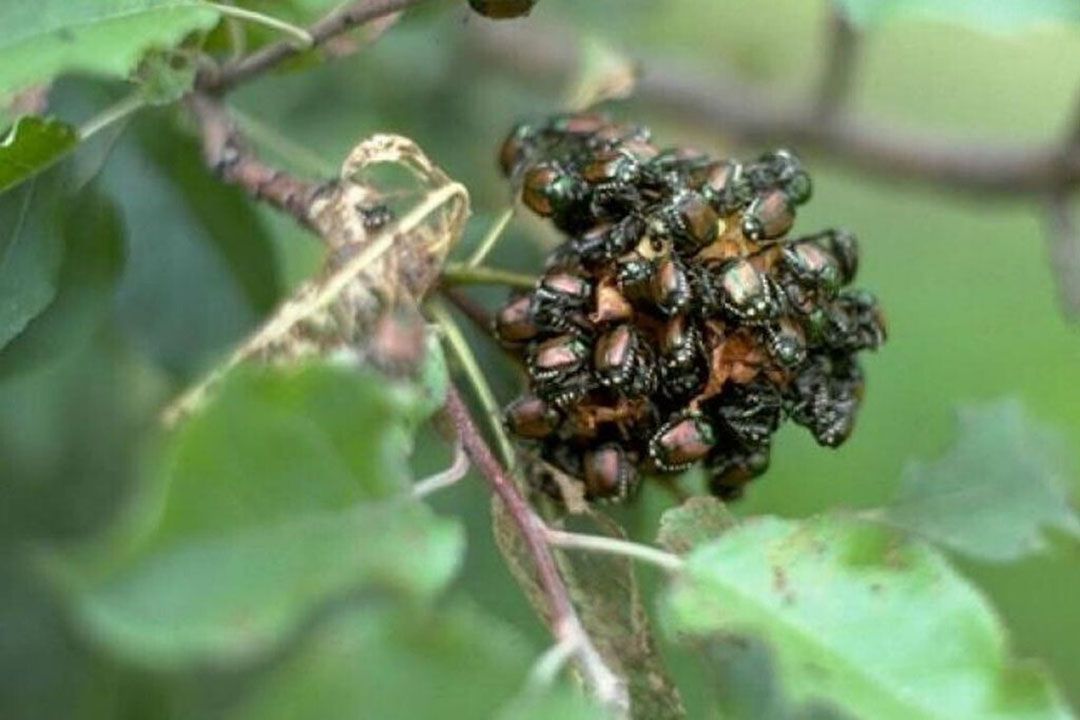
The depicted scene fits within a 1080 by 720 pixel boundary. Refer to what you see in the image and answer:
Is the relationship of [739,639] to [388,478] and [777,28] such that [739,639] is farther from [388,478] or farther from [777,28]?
[777,28]

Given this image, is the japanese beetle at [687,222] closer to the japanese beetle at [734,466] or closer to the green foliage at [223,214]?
the japanese beetle at [734,466]

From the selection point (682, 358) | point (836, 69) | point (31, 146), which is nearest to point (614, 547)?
point (682, 358)

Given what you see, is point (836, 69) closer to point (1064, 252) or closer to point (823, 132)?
point (823, 132)

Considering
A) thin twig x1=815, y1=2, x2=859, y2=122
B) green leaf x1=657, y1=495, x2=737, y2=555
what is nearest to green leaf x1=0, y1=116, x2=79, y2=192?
green leaf x1=657, y1=495, x2=737, y2=555

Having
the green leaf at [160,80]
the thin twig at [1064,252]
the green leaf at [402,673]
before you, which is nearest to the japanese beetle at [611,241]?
the green leaf at [160,80]

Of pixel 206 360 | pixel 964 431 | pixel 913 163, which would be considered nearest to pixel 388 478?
pixel 964 431

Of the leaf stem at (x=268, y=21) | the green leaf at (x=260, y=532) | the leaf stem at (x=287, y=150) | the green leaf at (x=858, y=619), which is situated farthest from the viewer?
the leaf stem at (x=287, y=150)
